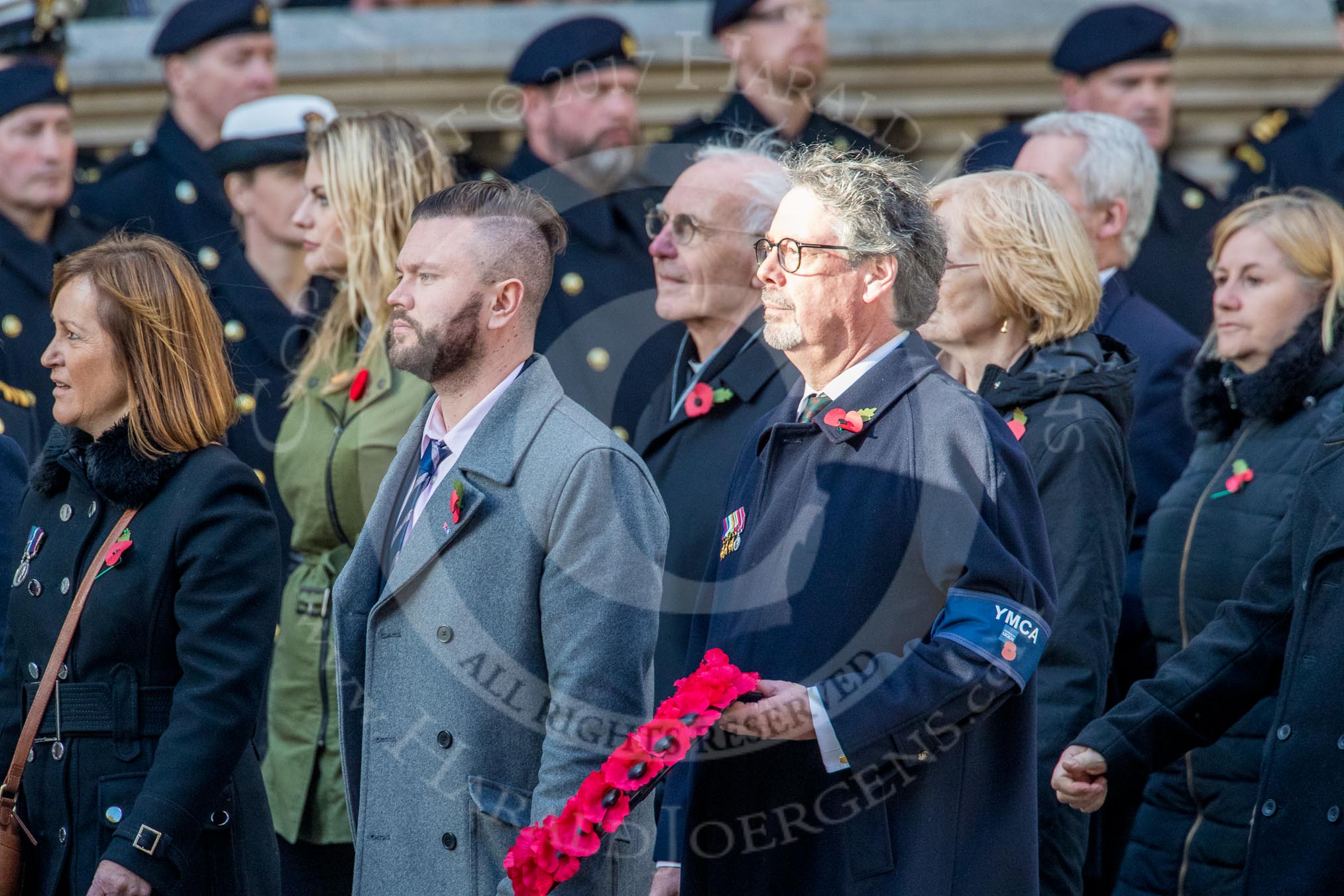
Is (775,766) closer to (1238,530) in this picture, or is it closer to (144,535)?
(144,535)

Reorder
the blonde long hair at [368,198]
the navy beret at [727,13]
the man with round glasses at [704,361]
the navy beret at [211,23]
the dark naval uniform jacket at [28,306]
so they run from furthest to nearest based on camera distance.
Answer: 1. the navy beret at [211,23]
2. the navy beret at [727,13]
3. the dark naval uniform jacket at [28,306]
4. the blonde long hair at [368,198]
5. the man with round glasses at [704,361]

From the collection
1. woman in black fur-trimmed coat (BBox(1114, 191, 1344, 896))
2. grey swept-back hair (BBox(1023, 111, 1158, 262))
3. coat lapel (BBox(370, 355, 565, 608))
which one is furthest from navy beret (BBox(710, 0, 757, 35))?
coat lapel (BBox(370, 355, 565, 608))

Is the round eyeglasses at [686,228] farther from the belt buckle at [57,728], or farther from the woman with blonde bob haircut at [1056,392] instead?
the belt buckle at [57,728]

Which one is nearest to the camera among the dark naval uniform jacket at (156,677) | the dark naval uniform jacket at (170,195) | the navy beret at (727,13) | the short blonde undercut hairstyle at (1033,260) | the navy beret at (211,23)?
the dark naval uniform jacket at (156,677)

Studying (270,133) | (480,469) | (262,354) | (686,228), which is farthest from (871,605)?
(270,133)

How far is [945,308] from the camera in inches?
167

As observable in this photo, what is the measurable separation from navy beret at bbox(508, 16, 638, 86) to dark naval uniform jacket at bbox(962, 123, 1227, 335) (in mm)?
1312

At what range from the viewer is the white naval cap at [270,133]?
5.84m

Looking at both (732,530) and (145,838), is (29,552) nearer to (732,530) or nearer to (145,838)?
(145,838)

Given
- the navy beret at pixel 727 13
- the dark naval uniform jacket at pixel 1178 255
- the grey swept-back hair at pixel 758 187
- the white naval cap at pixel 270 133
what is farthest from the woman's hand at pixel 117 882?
the navy beret at pixel 727 13

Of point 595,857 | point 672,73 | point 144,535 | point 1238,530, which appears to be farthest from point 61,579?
point 672,73

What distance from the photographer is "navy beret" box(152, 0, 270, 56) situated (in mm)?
6820

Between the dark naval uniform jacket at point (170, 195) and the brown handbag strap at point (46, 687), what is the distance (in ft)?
9.83

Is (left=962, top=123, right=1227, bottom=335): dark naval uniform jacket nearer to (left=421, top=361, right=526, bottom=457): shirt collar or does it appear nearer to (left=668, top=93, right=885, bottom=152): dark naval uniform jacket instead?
(left=668, top=93, right=885, bottom=152): dark naval uniform jacket
